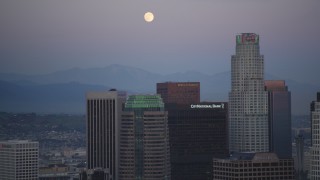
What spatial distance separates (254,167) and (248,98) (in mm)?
27005

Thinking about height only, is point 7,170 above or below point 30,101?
below

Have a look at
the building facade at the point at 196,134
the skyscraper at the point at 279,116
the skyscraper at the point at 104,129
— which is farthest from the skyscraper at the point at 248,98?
the skyscraper at the point at 104,129

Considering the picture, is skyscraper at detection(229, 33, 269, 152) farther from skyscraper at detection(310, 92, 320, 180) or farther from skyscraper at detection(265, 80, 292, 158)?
skyscraper at detection(310, 92, 320, 180)

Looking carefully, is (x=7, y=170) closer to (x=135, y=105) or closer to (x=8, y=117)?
(x=8, y=117)

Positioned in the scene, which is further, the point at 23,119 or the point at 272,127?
the point at 272,127

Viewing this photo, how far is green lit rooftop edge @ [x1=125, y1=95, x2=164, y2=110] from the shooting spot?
62594 millimetres

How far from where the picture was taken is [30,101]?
221 feet

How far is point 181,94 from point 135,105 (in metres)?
10.4

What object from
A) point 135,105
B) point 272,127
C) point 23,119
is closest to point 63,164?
point 23,119

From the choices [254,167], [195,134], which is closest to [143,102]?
[195,134]

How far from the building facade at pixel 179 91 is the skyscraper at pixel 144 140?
28.6 ft

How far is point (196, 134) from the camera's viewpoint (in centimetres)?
6869

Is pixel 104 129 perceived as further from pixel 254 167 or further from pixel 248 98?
pixel 248 98

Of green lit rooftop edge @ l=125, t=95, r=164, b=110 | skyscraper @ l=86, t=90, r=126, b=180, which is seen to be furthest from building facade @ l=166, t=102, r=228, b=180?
skyscraper @ l=86, t=90, r=126, b=180
